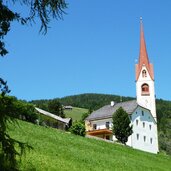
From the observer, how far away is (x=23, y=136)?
29406 mm

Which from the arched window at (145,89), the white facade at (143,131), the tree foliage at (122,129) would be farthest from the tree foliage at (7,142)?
the arched window at (145,89)

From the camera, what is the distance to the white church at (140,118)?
7381 cm

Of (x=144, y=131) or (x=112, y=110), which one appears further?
(x=112, y=110)

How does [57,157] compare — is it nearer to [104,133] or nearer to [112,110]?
[104,133]

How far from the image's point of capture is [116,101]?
315ft

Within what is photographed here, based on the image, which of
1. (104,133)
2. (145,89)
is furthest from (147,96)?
(104,133)

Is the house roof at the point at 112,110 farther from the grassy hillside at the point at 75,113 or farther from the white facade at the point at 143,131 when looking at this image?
the grassy hillside at the point at 75,113

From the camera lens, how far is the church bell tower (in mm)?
84225

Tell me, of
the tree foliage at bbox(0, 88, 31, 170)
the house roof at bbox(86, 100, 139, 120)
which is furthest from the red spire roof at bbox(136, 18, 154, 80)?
the tree foliage at bbox(0, 88, 31, 170)

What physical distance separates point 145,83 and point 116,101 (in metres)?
11.2

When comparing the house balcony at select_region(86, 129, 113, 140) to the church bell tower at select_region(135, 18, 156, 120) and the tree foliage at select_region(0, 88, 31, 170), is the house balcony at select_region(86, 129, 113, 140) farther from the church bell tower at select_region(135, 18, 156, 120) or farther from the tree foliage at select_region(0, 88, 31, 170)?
the tree foliage at select_region(0, 88, 31, 170)

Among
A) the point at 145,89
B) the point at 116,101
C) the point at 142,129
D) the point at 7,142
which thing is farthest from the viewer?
the point at 116,101

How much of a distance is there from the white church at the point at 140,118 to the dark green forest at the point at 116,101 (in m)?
5.59

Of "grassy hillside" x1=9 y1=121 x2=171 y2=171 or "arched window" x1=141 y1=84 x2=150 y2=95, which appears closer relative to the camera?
"grassy hillside" x1=9 y1=121 x2=171 y2=171
